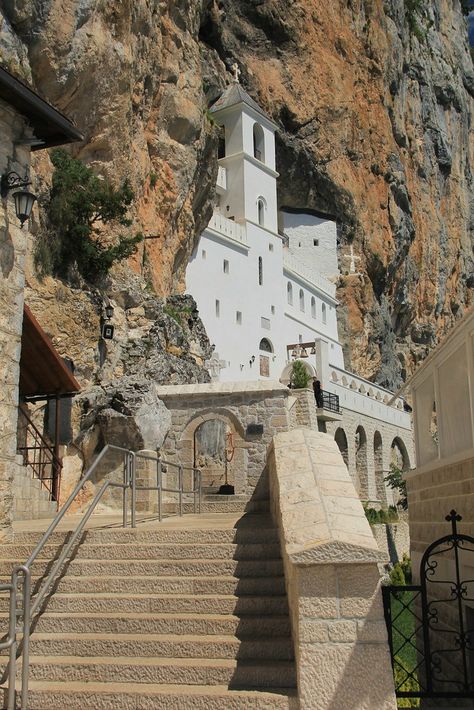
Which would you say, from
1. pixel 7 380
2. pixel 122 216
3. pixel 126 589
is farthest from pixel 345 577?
pixel 122 216

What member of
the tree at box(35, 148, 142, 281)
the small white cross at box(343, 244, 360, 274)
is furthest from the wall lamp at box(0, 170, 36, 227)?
the small white cross at box(343, 244, 360, 274)

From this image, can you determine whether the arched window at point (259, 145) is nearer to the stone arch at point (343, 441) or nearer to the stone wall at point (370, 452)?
the stone wall at point (370, 452)

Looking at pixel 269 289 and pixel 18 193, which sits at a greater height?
pixel 269 289

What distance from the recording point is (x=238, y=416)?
17.0 m

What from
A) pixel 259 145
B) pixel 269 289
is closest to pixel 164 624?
pixel 269 289

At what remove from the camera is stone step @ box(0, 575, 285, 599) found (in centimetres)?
608

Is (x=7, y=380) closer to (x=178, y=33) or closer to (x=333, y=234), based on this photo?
(x=178, y=33)

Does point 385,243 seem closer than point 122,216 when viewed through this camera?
No

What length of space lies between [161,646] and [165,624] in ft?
0.84

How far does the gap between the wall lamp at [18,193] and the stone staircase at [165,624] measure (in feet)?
12.1

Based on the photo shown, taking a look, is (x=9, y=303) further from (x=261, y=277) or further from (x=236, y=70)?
(x=236, y=70)

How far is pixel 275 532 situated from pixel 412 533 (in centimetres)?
342

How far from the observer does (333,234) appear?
4625 centimetres

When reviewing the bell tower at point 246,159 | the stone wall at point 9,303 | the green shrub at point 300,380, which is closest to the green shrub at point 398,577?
the green shrub at point 300,380
